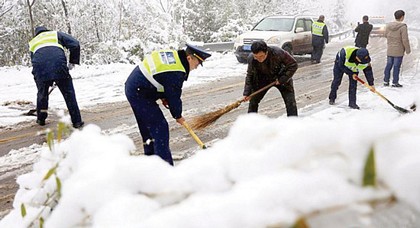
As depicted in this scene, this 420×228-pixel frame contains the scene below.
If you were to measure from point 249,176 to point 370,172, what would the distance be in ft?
0.88

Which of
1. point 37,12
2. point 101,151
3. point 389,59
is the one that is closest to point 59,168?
point 101,151

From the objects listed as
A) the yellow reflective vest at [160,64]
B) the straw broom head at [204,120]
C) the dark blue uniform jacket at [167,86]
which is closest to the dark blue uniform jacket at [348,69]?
the straw broom head at [204,120]

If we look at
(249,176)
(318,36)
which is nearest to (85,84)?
(318,36)

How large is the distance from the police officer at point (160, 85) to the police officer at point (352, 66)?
3.90 m

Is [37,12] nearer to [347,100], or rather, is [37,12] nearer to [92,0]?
[92,0]

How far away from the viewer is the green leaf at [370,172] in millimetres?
810

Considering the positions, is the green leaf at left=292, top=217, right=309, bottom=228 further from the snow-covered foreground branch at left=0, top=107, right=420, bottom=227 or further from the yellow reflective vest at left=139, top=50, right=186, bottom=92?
the yellow reflective vest at left=139, top=50, right=186, bottom=92

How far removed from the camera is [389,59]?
9289 mm

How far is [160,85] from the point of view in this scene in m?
3.87

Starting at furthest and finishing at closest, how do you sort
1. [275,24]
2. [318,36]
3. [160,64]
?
[275,24] → [318,36] → [160,64]

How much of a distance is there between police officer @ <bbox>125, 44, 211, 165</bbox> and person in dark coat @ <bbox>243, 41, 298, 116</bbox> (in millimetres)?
1554

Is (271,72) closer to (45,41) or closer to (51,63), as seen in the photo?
(51,63)

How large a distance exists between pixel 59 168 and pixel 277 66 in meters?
4.47

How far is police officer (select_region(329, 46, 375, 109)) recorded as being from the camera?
679cm
